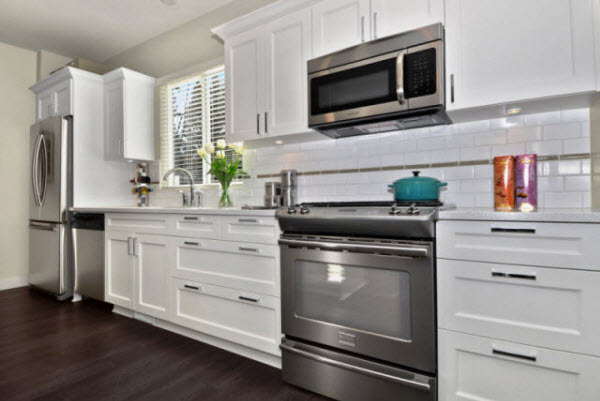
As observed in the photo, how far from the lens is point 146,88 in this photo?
3.73 meters

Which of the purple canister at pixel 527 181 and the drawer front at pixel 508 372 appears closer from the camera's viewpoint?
the drawer front at pixel 508 372

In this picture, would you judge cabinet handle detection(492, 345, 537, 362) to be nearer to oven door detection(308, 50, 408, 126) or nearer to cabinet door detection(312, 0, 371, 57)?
oven door detection(308, 50, 408, 126)

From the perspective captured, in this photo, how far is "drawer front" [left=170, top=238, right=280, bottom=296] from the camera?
6.73ft

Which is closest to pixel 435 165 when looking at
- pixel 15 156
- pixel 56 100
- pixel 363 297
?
pixel 363 297

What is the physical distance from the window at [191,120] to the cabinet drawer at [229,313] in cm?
133

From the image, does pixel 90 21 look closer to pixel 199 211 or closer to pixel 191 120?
pixel 191 120

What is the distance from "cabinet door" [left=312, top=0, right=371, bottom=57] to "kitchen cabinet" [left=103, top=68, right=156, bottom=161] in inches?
91.1

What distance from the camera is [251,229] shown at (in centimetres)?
213

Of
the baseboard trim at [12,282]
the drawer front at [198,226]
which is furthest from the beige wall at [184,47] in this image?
the baseboard trim at [12,282]

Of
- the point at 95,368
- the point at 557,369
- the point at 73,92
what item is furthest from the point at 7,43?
the point at 557,369

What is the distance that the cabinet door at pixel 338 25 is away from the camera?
2061 millimetres

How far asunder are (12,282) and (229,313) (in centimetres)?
348

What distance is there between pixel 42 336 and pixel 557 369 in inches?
127

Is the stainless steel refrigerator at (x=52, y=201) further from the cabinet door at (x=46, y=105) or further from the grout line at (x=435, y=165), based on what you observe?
the grout line at (x=435, y=165)
